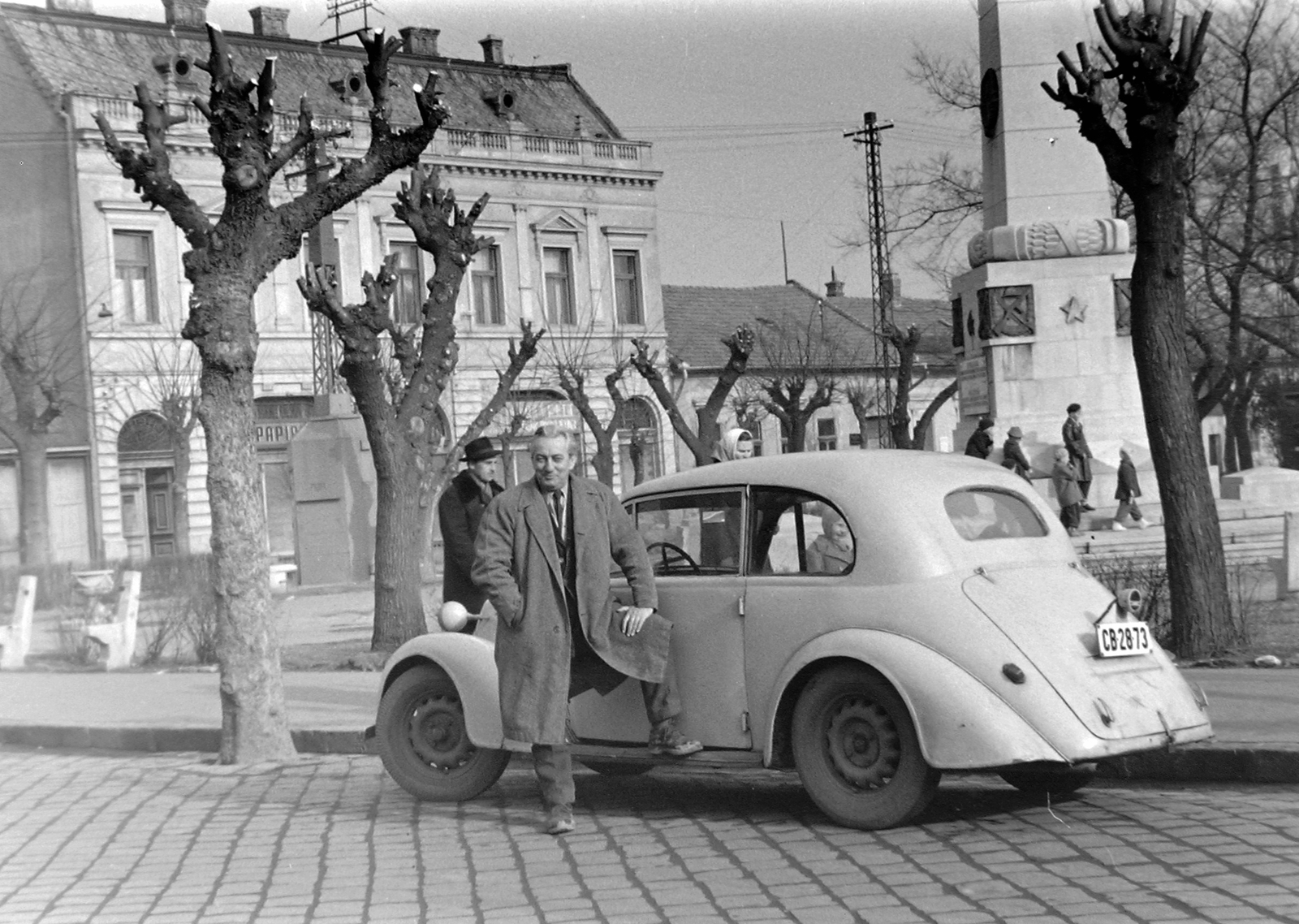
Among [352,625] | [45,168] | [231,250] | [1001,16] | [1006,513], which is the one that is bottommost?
[352,625]

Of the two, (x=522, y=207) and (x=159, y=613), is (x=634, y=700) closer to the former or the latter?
(x=159, y=613)

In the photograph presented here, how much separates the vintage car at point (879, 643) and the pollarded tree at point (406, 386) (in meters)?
9.73

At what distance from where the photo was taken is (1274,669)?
11914 millimetres

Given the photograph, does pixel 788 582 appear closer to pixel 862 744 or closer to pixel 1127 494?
pixel 862 744

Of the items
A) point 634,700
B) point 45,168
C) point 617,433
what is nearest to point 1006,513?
point 634,700

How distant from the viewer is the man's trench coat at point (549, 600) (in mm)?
7914

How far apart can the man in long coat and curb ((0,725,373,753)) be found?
3.70 meters

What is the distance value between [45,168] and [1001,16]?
1237 inches

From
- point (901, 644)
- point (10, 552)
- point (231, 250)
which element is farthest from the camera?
point (10, 552)

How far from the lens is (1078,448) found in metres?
21.1

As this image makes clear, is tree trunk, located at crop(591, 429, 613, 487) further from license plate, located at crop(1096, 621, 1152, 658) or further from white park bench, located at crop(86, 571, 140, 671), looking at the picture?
license plate, located at crop(1096, 621, 1152, 658)

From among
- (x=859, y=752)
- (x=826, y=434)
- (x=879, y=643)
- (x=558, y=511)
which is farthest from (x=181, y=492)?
(x=879, y=643)

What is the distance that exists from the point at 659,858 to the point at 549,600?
1.28m

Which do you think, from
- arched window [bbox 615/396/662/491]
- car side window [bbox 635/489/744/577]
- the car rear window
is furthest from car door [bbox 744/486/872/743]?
arched window [bbox 615/396/662/491]
